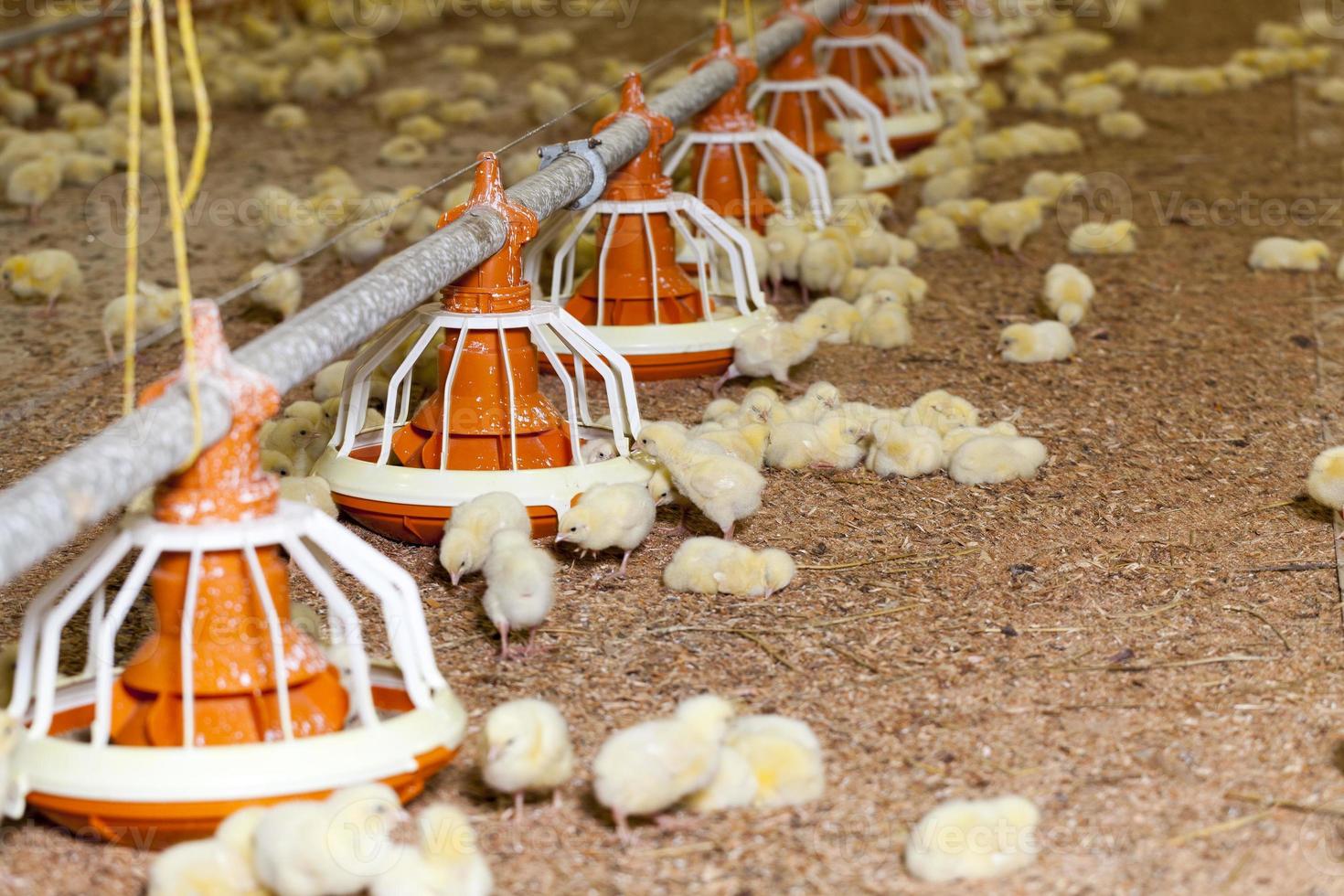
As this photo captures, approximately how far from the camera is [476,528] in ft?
9.51

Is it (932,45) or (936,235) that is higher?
(932,45)

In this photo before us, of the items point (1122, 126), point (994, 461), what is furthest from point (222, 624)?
point (1122, 126)

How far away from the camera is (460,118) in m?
7.75

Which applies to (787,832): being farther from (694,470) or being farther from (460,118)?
(460,118)

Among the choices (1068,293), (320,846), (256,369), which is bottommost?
(1068,293)

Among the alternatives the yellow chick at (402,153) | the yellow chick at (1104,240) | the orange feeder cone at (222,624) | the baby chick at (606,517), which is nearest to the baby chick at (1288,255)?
the yellow chick at (1104,240)

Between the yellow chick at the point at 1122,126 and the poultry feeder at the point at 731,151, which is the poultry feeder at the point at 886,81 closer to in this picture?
the yellow chick at the point at 1122,126

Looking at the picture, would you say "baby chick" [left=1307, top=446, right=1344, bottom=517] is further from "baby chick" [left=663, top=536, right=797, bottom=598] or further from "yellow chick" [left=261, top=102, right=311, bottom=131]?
"yellow chick" [left=261, top=102, right=311, bottom=131]

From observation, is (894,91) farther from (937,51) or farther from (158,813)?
(158,813)

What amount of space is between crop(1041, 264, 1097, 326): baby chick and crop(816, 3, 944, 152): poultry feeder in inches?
66.6

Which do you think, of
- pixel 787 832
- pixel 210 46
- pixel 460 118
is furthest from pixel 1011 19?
pixel 787 832

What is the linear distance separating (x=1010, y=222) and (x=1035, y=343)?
1123 millimetres

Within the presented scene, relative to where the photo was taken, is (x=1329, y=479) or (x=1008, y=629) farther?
(x=1329, y=479)

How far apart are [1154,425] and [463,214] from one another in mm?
1732
